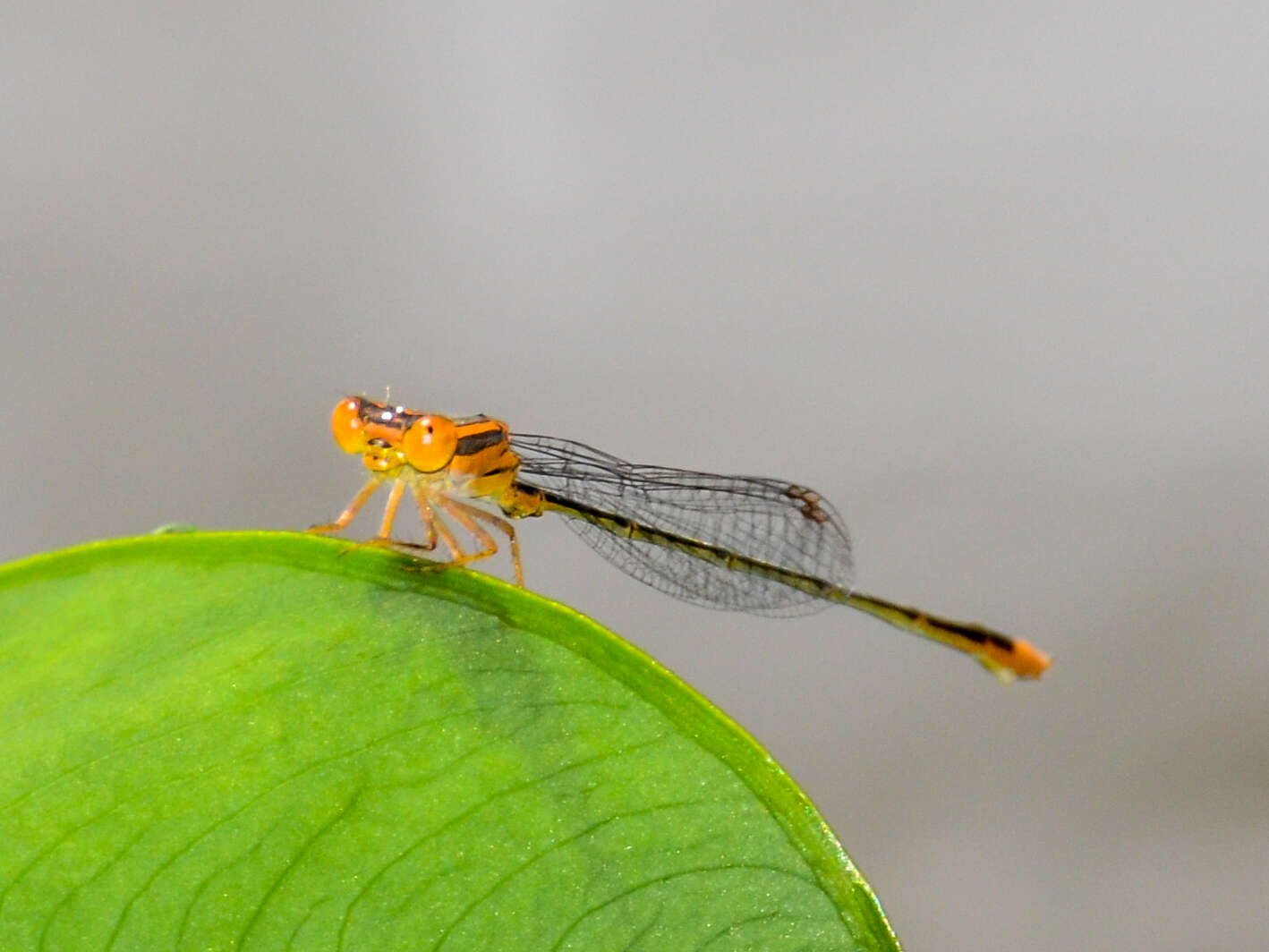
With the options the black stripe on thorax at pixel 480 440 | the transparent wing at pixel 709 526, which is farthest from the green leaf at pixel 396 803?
the transparent wing at pixel 709 526

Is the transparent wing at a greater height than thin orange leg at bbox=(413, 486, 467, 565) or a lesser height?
lesser

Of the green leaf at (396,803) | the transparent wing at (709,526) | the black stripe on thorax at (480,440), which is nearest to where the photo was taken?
the green leaf at (396,803)

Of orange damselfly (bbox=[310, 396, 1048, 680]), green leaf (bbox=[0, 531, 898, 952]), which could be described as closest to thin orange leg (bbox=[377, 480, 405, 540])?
orange damselfly (bbox=[310, 396, 1048, 680])

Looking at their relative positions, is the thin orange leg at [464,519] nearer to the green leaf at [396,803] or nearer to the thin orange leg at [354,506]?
the thin orange leg at [354,506]

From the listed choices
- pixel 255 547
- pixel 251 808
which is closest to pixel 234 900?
pixel 251 808

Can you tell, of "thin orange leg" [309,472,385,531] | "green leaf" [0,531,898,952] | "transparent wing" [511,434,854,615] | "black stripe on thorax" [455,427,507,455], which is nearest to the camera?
"green leaf" [0,531,898,952]

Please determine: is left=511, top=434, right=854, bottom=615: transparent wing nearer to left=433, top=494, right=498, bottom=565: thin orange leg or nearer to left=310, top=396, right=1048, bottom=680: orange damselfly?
left=310, top=396, right=1048, bottom=680: orange damselfly

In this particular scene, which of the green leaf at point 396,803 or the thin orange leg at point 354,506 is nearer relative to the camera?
the green leaf at point 396,803
